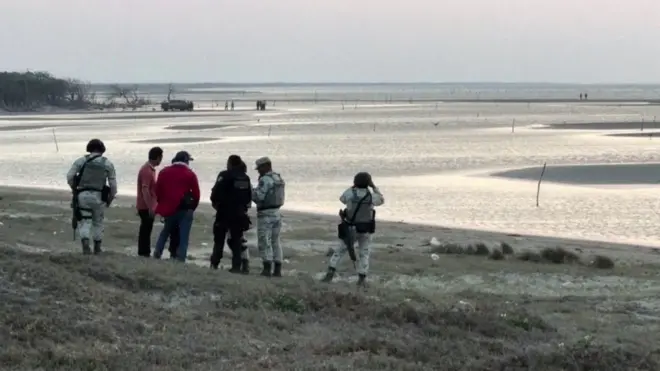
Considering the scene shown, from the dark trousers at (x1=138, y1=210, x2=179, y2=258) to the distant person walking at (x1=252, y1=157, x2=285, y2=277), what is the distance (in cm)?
134

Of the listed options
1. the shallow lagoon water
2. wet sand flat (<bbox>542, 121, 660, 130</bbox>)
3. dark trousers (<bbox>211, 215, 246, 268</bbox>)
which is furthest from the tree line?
dark trousers (<bbox>211, 215, 246, 268</bbox>)

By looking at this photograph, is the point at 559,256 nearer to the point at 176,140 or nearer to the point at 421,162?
the point at 421,162

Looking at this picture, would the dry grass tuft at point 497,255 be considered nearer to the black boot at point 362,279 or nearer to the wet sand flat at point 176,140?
the black boot at point 362,279

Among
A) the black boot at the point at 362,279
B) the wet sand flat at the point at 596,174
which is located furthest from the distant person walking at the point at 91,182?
the wet sand flat at the point at 596,174

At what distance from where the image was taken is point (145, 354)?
285 inches

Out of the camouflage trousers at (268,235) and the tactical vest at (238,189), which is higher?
the tactical vest at (238,189)

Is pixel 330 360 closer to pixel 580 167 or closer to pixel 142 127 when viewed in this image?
pixel 580 167

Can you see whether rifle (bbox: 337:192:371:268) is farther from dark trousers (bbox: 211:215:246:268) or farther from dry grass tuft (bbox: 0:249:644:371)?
dry grass tuft (bbox: 0:249:644:371)

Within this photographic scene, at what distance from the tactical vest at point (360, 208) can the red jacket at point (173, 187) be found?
2.09 meters

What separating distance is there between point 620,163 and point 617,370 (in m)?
33.5

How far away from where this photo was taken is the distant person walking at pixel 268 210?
39.8 feet

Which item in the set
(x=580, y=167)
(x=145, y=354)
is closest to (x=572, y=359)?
(x=145, y=354)

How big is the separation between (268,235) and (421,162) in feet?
99.4

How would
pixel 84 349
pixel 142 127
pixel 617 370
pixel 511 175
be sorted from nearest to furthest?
1. pixel 84 349
2. pixel 617 370
3. pixel 511 175
4. pixel 142 127
